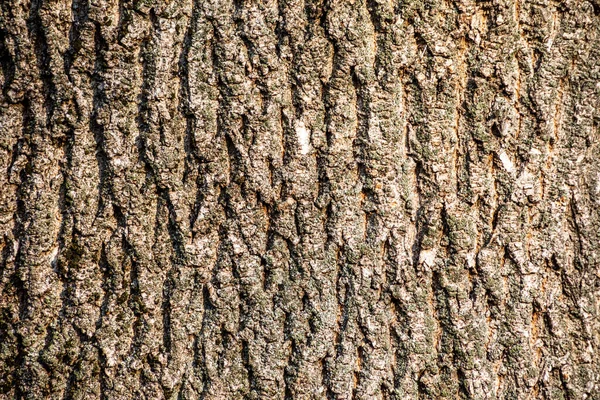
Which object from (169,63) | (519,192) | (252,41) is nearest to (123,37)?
(169,63)

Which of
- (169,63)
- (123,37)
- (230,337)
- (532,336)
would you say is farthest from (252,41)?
(532,336)

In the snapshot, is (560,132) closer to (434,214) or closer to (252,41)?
(434,214)

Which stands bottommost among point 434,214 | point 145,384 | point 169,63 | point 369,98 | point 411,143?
point 145,384

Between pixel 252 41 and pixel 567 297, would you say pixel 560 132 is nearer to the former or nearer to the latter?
pixel 567 297

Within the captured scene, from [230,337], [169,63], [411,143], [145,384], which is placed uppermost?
[169,63]

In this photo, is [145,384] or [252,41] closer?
[252,41]

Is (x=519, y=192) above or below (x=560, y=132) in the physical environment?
below
